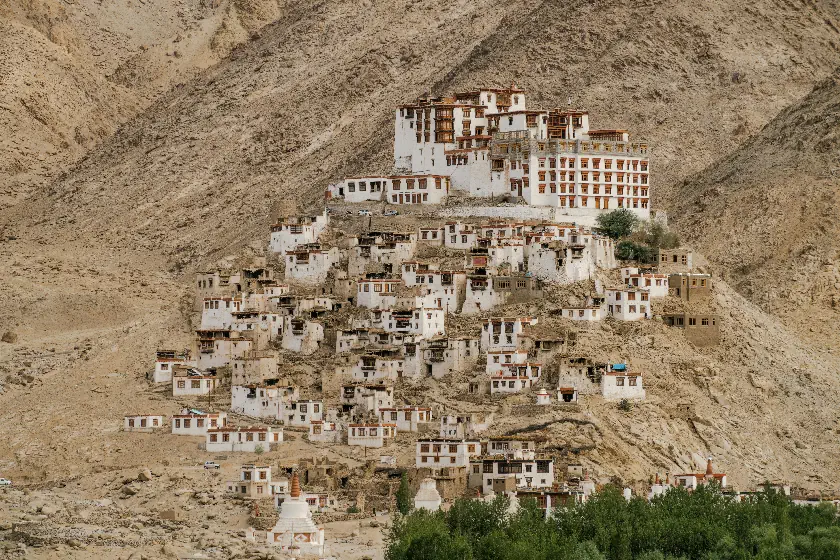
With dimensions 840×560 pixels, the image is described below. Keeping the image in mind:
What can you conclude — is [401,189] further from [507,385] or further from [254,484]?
[254,484]

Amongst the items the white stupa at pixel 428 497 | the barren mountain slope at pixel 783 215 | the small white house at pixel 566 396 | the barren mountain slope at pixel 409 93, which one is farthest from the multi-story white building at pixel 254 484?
the barren mountain slope at pixel 409 93

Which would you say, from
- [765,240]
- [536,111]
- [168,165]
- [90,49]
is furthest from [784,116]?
[90,49]

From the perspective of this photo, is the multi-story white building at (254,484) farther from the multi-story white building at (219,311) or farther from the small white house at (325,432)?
the multi-story white building at (219,311)

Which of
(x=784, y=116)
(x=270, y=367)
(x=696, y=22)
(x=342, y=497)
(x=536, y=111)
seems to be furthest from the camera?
(x=696, y=22)

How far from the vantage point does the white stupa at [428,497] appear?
90.5m

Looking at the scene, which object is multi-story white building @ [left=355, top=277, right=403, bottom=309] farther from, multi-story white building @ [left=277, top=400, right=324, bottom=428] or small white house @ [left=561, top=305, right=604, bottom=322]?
multi-story white building @ [left=277, top=400, right=324, bottom=428]

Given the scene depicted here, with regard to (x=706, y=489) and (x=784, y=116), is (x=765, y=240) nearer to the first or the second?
(x=784, y=116)

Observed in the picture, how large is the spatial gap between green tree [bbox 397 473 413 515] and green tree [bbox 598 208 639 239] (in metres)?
19.6

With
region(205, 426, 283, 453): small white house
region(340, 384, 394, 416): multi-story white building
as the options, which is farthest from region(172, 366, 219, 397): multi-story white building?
region(340, 384, 394, 416): multi-story white building

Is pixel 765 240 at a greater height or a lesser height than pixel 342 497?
greater

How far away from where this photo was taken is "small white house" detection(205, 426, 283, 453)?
96.3 meters

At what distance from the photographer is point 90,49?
531ft

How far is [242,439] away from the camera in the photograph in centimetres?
9656

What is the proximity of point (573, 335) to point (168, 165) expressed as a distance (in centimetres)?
3980
